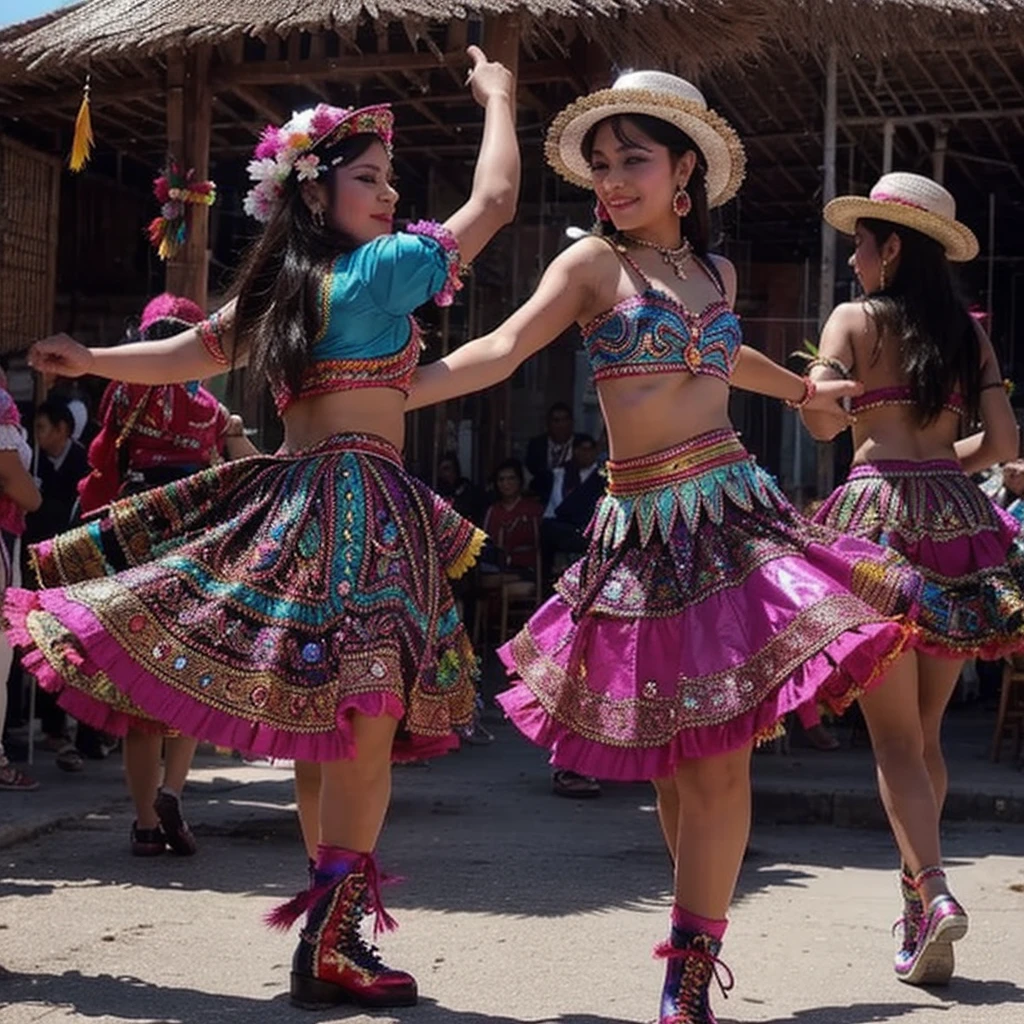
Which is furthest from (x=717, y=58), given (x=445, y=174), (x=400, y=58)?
(x=445, y=174)

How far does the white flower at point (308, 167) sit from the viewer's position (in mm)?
4484

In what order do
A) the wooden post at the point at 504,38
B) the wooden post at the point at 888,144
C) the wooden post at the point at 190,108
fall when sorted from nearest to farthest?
1. the wooden post at the point at 504,38
2. the wooden post at the point at 190,108
3. the wooden post at the point at 888,144

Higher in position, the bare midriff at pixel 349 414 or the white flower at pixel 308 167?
the white flower at pixel 308 167

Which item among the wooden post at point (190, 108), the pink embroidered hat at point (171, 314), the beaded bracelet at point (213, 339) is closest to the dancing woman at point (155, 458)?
the pink embroidered hat at point (171, 314)

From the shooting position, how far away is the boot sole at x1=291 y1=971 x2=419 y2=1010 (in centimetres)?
423

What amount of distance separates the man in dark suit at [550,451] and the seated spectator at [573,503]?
0.78 feet

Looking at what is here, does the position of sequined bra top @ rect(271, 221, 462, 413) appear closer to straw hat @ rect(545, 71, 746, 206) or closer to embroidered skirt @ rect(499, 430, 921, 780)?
straw hat @ rect(545, 71, 746, 206)

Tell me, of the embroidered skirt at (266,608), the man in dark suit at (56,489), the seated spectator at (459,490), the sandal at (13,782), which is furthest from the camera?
the seated spectator at (459,490)

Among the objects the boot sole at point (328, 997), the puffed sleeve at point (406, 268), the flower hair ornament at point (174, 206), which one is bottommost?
the boot sole at point (328, 997)

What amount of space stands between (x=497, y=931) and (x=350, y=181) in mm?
2116

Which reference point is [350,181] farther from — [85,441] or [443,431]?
[443,431]

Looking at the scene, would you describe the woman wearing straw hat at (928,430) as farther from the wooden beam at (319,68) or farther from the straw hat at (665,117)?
the wooden beam at (319,68)

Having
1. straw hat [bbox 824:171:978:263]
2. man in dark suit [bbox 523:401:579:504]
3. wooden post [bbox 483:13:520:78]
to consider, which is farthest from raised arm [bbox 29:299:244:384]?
man in dark suit [bbox 523:401:579:504]

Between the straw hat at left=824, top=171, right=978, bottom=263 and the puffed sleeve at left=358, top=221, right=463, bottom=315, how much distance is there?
153 centimetres
